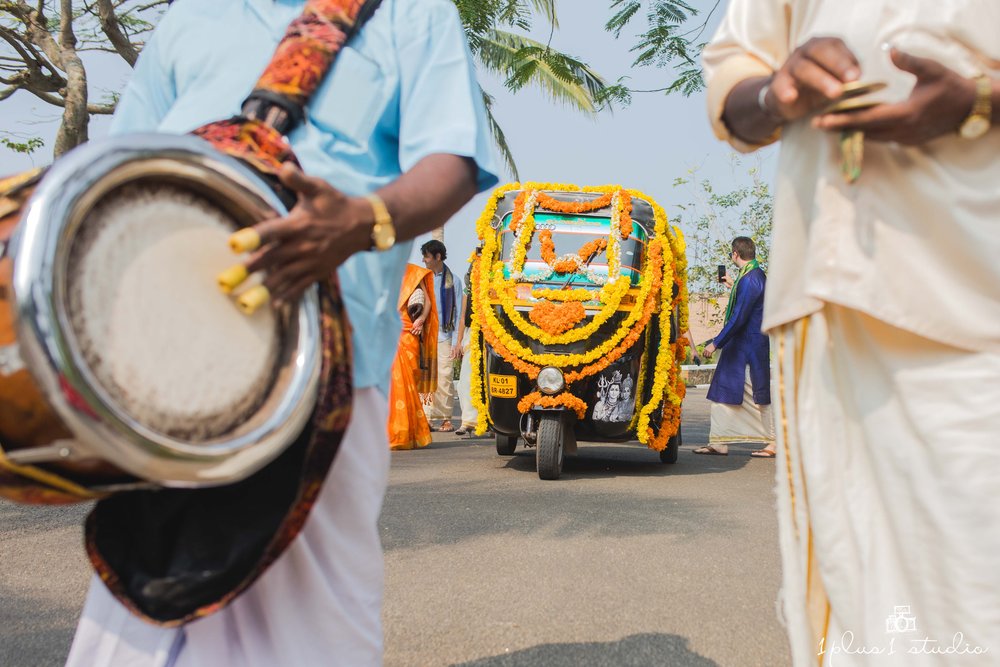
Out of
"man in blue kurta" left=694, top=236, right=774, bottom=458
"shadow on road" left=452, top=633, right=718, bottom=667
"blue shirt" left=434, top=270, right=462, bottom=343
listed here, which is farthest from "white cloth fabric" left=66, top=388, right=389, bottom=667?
"blue shirt" left=434, top=270, right=462, bottom=343

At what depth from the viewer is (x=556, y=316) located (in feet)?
24.6

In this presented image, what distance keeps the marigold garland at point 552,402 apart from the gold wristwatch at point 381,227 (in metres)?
5.70

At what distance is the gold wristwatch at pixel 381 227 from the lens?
1665 mm

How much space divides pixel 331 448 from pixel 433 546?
11.7 ft

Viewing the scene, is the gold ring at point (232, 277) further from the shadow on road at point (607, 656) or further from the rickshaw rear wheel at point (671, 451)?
the rickshaw rear wheel at point (671, 451)

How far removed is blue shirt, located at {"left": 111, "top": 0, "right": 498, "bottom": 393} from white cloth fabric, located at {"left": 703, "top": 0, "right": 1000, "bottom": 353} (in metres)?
0.65

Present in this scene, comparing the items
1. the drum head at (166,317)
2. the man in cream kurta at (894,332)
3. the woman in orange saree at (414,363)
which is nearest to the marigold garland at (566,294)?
the woman in orange saree at (414,363)

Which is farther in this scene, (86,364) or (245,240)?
(245,240)

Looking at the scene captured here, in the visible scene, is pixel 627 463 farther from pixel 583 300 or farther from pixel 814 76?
pixel 814 76

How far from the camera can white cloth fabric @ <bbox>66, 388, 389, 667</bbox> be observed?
71.0 inches

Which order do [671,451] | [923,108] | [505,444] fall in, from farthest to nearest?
[505,444] → [671,451] → [923,108]

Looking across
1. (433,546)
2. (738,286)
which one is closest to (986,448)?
(433,546)

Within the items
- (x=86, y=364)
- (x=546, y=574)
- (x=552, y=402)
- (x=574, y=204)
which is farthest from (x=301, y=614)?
(x=574, y=204)

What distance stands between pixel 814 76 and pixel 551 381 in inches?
222
